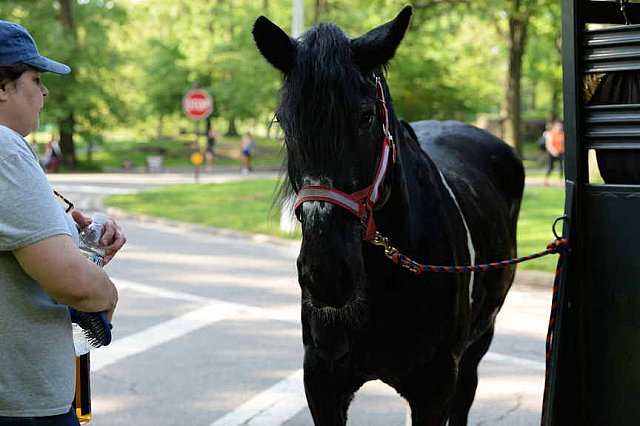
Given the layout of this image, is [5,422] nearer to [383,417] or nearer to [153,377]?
[383,417]

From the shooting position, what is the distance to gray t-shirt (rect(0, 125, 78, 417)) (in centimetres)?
219

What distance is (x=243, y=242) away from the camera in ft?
47.6

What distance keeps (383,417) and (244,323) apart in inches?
118

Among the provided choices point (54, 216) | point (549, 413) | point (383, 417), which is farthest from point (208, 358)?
point (54, 216)

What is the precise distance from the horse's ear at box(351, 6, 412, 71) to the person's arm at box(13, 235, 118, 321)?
1.26m

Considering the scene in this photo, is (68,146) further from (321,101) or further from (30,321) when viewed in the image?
(30,321)

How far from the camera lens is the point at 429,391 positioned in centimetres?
338

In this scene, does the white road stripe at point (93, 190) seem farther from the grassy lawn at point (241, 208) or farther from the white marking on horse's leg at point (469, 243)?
the white marking on horse's leg at point (469, 243)

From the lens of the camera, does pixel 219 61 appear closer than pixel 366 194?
No

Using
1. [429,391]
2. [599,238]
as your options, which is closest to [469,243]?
[429,391]

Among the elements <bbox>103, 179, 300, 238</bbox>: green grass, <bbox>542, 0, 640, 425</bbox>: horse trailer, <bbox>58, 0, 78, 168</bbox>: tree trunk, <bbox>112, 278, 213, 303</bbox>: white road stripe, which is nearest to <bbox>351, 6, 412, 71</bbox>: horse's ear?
<bbox>542, 0, 640, 425</bbox>: horse trailer

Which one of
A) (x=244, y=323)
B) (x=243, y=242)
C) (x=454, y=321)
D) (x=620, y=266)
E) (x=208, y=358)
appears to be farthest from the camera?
(x=243, y=242)

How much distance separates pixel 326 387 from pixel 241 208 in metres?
16.0

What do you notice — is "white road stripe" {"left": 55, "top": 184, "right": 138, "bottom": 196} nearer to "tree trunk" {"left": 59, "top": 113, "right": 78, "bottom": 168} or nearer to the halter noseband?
"tree trunk" {"left": 59, "top": 113, "right": 78, "bottom": 168}
